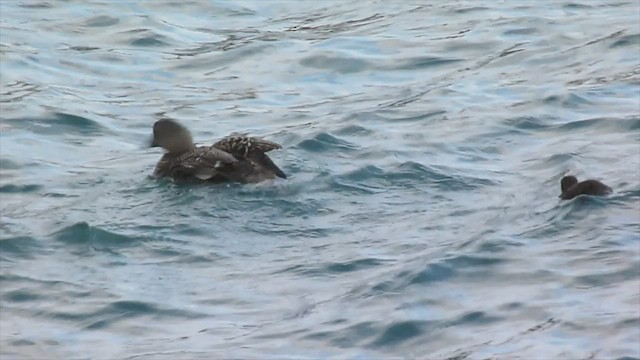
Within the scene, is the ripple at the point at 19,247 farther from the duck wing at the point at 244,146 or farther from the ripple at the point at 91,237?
the duck wing at the point at 244,146

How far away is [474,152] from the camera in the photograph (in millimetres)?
12008

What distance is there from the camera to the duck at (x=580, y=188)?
10.0m

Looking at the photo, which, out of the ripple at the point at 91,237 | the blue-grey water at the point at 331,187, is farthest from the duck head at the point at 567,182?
the ripple at the point at 91,237

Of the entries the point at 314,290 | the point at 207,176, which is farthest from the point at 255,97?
the point at 314,290

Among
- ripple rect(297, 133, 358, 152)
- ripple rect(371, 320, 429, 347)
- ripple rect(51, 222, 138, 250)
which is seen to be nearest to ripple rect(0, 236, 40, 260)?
ripple rect(51, 222, 138, 250)

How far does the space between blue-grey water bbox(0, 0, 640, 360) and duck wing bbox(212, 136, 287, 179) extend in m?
0.22

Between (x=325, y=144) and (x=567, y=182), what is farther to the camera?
(x=325, y=144)

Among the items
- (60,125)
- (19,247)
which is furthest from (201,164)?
(60,125)

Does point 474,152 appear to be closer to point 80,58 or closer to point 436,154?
point 436,154

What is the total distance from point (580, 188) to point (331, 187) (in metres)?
1.86

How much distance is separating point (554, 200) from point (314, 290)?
6.75 ft

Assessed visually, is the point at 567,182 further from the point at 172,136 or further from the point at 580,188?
the point at 172,136

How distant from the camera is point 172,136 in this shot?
1204 centimetres

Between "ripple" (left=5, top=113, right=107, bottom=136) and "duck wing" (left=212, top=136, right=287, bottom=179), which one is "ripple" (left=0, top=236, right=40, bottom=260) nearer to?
"duck wing" (left=212, top=136, right=287, bottom=179)
